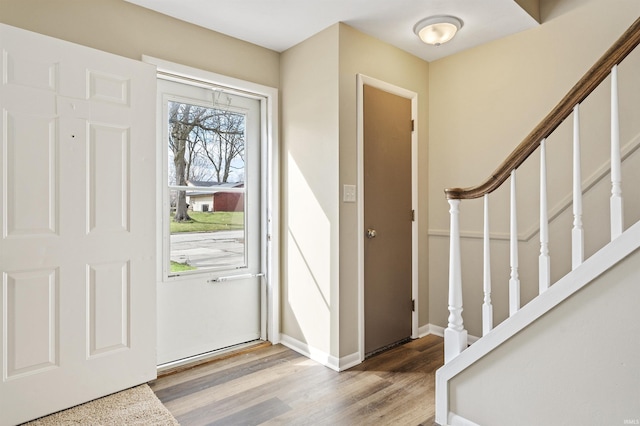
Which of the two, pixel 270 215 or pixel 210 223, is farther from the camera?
pixel 270 215

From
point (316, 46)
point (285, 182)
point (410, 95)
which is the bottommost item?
point (285, 182)

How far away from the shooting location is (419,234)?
3.21 m

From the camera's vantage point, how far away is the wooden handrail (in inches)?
59.6

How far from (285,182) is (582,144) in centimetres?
209

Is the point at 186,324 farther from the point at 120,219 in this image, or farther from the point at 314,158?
the point at 314,158

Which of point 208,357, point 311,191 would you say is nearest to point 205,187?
point 311,191

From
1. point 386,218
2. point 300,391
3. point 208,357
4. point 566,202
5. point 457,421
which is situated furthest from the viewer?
point 386,218

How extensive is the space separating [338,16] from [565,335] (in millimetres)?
2240

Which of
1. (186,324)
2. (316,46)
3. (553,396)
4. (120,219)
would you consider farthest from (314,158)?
(553,396)

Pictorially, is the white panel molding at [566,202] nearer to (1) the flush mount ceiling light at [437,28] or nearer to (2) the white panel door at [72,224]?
(1) the flush mount ceiling light at [437,28]

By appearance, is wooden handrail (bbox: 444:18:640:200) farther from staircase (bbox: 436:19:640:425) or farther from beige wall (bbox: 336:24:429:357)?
beige wall (bbox: 336:24:429:357)

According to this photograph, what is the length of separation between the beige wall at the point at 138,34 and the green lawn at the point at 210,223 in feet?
3.44

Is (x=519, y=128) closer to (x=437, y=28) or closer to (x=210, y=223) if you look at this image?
(x=437, y=28)

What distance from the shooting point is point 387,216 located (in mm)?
2939
